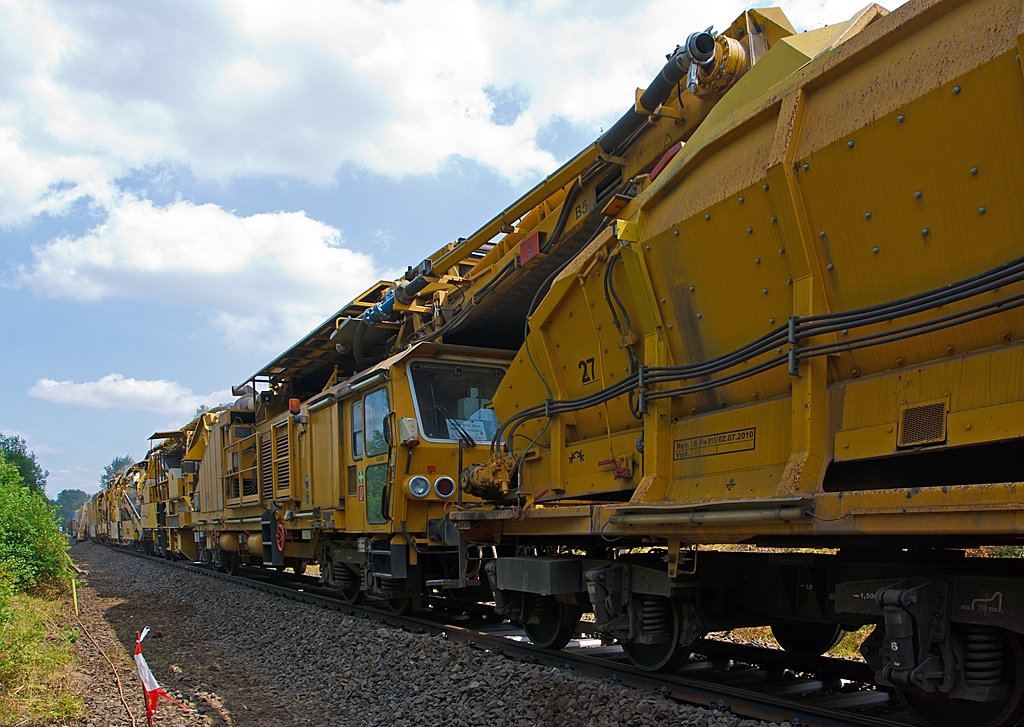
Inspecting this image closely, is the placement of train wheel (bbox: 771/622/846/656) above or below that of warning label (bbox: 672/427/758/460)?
below

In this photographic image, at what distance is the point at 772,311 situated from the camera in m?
4.11

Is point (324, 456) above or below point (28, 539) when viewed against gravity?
above

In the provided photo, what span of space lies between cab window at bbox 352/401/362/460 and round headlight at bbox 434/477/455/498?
4.21ft

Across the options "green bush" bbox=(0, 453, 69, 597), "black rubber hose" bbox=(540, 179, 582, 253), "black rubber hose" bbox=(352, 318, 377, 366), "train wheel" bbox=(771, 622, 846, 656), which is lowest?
"train wheel" bbox=(771, 622, 846, 656)

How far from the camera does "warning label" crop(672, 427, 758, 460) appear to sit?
4.30 meters

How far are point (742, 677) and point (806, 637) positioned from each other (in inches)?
23.4

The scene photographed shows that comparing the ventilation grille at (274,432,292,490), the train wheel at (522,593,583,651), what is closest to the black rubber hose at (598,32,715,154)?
the train wheel at (522,593,583,651)

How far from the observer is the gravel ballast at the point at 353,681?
4.83m

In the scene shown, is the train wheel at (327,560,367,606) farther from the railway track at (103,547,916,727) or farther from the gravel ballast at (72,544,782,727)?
the railway track at (103,547,916,727)

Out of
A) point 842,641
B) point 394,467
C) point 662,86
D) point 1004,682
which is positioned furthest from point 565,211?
point 842,641

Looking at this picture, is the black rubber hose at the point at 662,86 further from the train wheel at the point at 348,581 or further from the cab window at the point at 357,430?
the train wheel at the point at 348,581

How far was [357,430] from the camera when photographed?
31.0 ft

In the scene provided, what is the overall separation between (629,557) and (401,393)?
3.92m

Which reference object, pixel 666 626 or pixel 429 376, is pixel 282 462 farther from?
pixel 666 626
